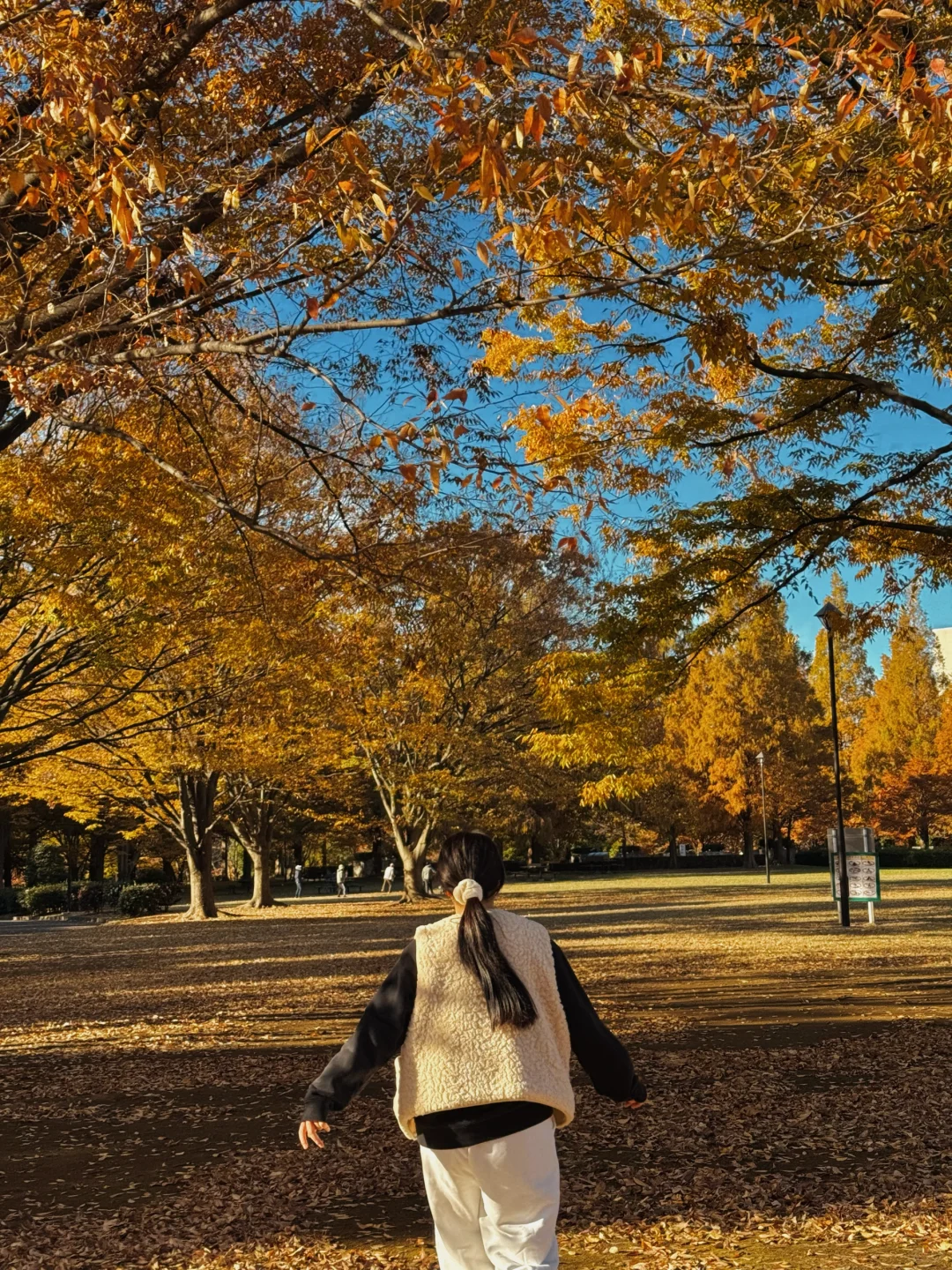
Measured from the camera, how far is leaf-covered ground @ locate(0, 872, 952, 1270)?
187 inches

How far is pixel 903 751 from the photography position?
175ft

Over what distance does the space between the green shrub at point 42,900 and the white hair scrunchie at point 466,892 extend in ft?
129

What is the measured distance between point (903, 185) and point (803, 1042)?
622 cm

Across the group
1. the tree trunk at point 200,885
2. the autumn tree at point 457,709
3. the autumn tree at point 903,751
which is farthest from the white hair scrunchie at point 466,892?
the autumn tree at point 903,751

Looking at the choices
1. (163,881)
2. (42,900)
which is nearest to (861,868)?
(42,900)

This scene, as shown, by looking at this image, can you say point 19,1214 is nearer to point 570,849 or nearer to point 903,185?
point 903,185

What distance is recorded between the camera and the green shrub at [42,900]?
127ft

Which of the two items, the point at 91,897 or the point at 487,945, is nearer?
the point at 487,945

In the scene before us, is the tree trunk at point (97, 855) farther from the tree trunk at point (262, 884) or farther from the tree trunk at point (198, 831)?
the tree trunk at point (198, 831)

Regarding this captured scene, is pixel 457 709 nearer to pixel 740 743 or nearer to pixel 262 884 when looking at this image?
pixel 262 884

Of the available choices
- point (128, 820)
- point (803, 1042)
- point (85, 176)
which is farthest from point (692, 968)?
point (128, 820)

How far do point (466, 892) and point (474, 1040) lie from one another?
371 mm

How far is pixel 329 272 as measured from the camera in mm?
6633

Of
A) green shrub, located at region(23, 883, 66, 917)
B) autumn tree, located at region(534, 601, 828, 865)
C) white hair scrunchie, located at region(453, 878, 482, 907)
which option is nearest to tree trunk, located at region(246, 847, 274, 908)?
green shrub, located at region(23, 883, 66, 917)
